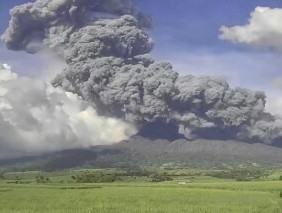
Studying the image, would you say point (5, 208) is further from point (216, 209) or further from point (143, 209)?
point (216, 209)

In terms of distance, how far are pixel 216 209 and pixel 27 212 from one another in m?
13.4

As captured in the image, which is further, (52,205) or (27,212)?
(52,205)

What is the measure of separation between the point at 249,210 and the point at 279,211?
3183mm

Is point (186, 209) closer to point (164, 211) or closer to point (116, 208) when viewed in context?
point (164, 211)

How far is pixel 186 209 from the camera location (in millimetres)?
37688

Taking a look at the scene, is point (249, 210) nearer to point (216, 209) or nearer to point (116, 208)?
point (216, 209)

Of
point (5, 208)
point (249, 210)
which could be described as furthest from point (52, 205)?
point (249, 210)

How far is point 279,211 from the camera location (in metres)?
34.9

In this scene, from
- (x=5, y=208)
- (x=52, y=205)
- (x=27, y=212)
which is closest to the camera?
(x=27, y=212)

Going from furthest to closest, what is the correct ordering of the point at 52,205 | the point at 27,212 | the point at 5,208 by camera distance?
the point at 52,205 → the point at 5,208 → the point at 27,212

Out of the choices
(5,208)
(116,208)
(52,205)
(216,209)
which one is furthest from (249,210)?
(5,208)

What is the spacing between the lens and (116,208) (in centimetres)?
3788

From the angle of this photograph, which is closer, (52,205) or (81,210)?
(81,210)

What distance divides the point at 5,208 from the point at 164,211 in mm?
11107
